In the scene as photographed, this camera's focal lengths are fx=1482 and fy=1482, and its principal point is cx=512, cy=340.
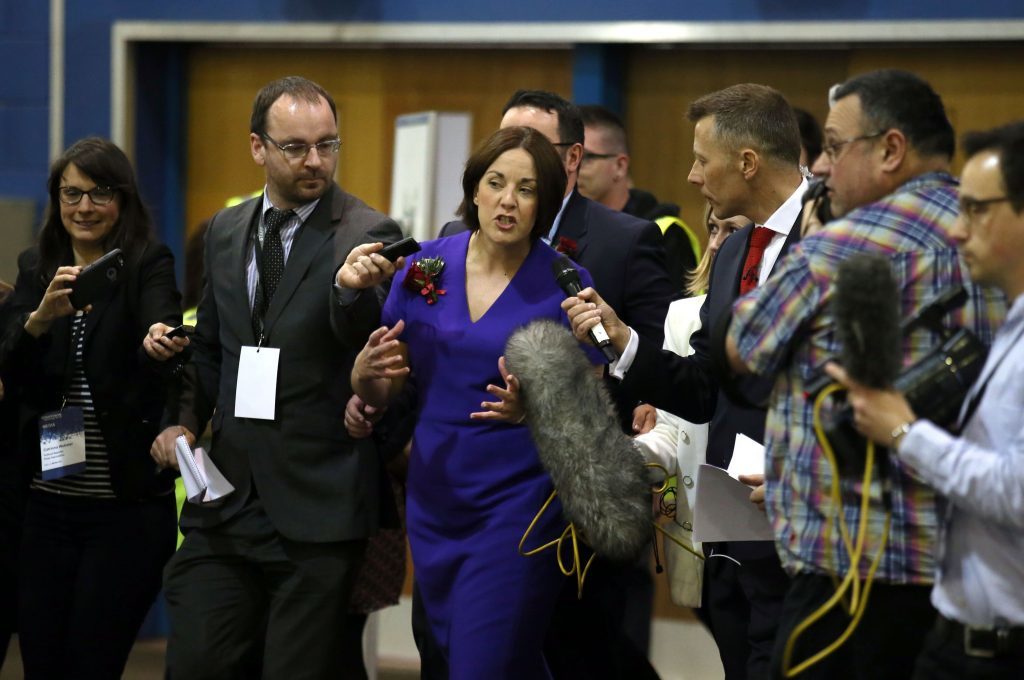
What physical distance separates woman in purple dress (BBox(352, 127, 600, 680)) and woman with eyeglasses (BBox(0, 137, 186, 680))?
80 centimetres

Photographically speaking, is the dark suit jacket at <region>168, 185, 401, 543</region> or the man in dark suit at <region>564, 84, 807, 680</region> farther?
the dark suit jacket at <region>168, 185, 401, 543</region>

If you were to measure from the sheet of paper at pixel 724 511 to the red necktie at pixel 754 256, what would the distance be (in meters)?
0.42

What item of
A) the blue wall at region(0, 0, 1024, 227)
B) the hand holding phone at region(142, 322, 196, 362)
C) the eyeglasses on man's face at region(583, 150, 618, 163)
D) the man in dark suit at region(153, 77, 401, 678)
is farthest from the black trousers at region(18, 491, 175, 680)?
the blue wall at region(0, 0, 1024, 227)

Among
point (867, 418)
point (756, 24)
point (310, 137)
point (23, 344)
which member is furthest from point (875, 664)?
point (756, 24)

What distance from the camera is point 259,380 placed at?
365 cm

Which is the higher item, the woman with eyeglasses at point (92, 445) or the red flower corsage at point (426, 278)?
the red flower corsage at point (426, 278)

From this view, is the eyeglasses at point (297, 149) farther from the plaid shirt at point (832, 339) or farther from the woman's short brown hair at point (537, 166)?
the plaid shirt at point (832, 339)

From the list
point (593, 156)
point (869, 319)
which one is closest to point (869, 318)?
point (869, 319)

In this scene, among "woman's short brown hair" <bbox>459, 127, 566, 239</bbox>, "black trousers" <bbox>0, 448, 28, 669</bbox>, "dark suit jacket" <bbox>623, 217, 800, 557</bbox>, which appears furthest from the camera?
"black trousers" <bbox>0, 448, 28, 669</bbox>

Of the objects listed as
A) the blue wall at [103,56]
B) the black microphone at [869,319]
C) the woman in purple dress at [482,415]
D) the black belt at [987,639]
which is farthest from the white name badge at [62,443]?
the blue wall at [103,56]

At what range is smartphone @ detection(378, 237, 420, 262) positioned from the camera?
3318 millimetres

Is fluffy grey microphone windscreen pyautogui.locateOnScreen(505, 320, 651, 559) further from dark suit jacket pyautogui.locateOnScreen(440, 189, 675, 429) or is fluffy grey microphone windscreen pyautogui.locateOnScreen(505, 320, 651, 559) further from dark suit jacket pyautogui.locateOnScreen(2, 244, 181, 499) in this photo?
dark suit jacket pyautogui.locateOnScreen(2, 244, 181, 499)

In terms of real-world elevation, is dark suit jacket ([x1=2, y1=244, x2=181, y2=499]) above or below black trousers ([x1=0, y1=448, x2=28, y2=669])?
above

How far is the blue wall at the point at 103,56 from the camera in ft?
20.0
